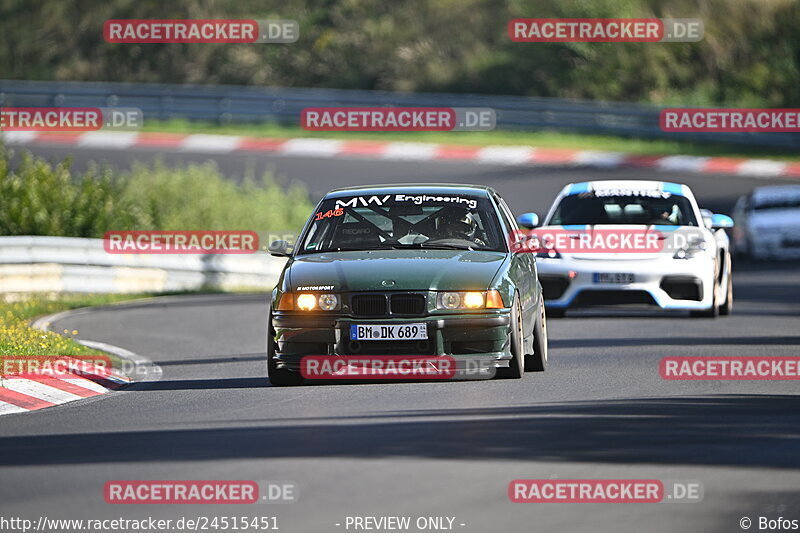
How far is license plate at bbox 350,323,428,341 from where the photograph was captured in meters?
11.7

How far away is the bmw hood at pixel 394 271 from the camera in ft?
38.6

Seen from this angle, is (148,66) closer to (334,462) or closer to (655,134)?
(655,134)

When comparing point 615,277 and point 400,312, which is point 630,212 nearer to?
point 615,277

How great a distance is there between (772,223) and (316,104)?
1614 centimetres

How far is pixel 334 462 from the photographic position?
8578mm

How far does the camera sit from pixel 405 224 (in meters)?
13.0
